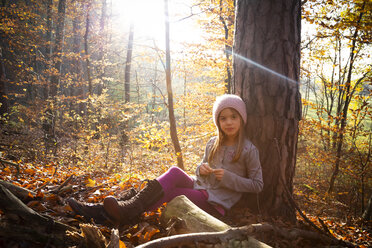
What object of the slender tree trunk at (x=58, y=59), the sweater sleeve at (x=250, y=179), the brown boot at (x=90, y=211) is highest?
the slender tree trunk at (x=58, y=59)

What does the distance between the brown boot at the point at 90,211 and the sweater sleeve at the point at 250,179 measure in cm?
130

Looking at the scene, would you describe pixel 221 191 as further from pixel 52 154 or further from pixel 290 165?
pixel 52 154

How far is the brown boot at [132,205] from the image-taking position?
73.7 inches

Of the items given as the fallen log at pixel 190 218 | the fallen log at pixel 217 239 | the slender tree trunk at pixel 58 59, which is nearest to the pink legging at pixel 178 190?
the fallen log at pixel 190 218

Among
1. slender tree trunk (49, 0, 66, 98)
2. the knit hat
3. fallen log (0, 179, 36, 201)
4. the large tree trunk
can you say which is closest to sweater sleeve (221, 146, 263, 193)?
the large tree trunk

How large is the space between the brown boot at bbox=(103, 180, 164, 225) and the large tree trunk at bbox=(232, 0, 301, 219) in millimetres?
1310

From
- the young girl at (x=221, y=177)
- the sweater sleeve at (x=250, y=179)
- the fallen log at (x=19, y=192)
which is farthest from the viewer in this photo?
the sweater sleeve at (x=250, y=179)

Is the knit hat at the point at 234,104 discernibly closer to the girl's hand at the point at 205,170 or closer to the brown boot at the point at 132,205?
the girl's hand at the point at 205,170

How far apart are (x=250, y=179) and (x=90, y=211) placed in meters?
1.70

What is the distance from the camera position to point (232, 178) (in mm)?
2350

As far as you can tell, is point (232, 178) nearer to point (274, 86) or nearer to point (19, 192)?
point (274, 86)

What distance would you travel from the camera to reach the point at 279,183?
94.6 inches

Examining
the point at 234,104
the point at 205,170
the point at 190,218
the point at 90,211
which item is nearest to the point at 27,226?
the point at 90,211

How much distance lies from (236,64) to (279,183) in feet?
5.11
